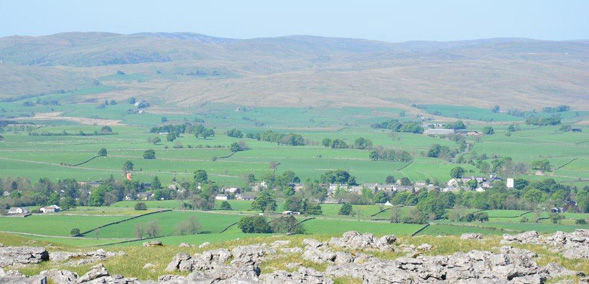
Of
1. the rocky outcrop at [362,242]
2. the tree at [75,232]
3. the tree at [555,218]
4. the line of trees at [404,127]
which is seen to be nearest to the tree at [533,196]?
the tree at [555,218]

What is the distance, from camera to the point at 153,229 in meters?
66.9

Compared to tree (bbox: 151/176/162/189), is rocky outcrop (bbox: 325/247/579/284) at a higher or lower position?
higher

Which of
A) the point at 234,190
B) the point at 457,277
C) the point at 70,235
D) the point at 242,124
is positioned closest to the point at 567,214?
the point at 234,190

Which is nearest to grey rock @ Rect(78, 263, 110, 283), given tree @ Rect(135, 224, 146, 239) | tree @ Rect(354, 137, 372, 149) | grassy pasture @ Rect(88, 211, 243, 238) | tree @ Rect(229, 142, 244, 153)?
tree @ Rect(135, 224, 146, 239)

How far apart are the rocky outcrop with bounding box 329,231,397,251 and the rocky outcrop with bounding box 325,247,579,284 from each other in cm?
222

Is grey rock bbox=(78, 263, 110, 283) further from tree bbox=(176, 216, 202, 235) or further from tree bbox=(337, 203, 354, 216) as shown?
tree bbox=(337, 203, 354, 216)

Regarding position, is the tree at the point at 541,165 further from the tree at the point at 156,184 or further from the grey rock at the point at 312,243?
the grey rock at the point at 312,243

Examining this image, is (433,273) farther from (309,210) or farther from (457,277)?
(309,210)

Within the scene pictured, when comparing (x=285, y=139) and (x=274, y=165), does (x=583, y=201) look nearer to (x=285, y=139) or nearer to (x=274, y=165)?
(x=274, y=165)

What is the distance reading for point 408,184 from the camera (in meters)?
108

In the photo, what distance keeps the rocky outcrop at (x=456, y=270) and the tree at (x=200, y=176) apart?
84114 millimetres

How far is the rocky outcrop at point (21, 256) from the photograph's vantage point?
25922mm

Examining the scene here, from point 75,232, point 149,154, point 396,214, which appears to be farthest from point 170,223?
point 149,154

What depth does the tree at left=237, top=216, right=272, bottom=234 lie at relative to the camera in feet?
197
